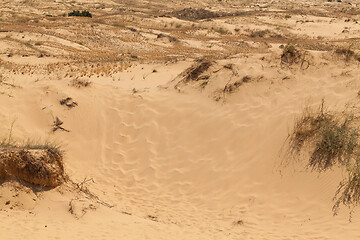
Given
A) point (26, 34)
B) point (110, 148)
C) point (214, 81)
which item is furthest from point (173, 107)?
point (26, 34)

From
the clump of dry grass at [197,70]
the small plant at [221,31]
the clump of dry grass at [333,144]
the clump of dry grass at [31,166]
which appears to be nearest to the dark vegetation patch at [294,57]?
the clump of dry grass at [197,70]

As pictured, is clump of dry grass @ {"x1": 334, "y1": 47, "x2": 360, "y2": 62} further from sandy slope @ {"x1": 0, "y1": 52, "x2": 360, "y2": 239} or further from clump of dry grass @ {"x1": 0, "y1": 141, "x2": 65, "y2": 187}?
clump of dry grass @ {"x1": 0, "y1": 141, "x2": 65, "y2": 187}

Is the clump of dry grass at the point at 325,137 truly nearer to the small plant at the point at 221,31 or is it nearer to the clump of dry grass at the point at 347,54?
the clump of dry grass at the point at 347,54

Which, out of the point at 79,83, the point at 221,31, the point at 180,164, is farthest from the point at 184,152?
the point at 221,31

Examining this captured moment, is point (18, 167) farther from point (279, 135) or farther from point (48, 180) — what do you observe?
point (279, 135)

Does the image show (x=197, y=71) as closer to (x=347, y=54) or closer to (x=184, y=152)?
(x=184, y=152)

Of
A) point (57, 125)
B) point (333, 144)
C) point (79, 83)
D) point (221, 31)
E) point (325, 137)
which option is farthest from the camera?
point (221, 31)

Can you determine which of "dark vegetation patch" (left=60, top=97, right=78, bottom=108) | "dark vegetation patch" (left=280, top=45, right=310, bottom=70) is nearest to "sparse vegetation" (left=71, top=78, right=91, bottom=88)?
"dark vegetation patch" (left=60, top=97, right=78, bottom=108)
